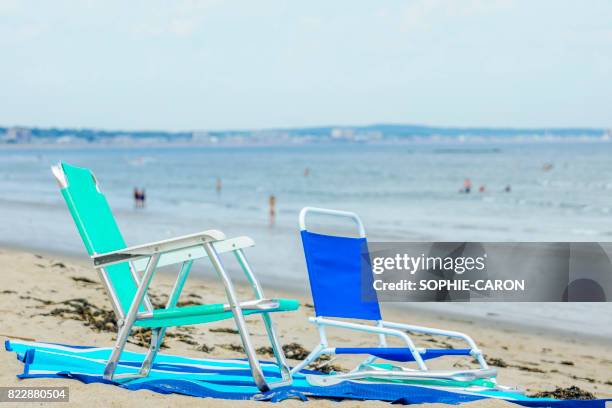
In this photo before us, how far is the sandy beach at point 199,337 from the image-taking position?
3748 millimetres

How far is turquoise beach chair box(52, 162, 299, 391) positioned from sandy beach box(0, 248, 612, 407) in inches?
13.0

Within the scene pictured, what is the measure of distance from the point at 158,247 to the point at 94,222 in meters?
0.50

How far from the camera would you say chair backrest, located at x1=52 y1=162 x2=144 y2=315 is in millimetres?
3949

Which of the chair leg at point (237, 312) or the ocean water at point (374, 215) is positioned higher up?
the chair leg at point (237, 312)

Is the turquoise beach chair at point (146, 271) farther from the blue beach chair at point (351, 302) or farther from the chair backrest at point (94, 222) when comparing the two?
the blue beach chair at point (351, 302)

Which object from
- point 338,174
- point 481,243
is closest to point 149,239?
point 481,243

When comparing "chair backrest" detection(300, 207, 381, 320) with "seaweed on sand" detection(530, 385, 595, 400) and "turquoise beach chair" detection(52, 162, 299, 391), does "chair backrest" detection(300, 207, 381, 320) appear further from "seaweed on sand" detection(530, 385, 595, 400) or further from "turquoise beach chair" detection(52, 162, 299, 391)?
"seaweed on sand" detection(530, 385, 595, 400)

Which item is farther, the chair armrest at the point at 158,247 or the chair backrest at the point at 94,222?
the chair backrest at the point at 94,222

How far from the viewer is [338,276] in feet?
14.0

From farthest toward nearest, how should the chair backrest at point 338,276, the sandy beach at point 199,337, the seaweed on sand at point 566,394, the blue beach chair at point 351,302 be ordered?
the seaweed on sand at point 566,394 → the chair backrest at point 338,276 → the blue beach chair at point 351,302 → the sandy beach at point 199,337

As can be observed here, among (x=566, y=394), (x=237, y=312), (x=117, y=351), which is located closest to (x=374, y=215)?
(x=566, y=394)

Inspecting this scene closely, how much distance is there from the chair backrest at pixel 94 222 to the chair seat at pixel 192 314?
21 centimetres

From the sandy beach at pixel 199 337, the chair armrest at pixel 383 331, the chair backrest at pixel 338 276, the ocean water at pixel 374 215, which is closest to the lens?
the sandy beach at pixel 199 337

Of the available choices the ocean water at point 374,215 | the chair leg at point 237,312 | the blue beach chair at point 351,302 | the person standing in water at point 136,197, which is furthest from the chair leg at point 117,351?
the person standing in water at point 136,197
